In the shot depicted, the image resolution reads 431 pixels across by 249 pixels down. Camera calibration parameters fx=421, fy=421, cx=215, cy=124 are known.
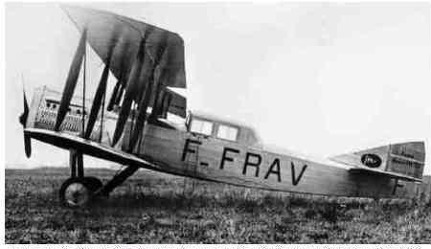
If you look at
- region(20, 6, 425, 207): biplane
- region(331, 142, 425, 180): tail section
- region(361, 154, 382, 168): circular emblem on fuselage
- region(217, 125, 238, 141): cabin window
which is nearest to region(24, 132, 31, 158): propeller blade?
region(20, 6, 425, 207): biplane

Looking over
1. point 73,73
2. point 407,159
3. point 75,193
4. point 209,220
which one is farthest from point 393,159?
point 73,73

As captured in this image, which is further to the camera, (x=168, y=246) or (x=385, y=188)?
(x=385, y=188)

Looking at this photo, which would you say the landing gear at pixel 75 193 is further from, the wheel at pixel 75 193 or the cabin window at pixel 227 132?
the cabin window at pixel 227 132

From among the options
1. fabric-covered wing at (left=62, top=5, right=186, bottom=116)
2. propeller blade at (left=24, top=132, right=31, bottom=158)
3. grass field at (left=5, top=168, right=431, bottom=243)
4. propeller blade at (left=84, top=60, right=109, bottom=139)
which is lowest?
grass field at (left=5, top=168, right=431, bottom=243)

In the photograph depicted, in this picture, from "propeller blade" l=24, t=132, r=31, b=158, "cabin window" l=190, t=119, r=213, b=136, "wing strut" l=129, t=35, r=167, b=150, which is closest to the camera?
"propeller blade" l=24, t=132, r=31, b=158

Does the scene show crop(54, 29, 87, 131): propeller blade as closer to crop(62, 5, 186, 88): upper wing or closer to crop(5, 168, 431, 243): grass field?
crop(62, 5, 186, 88): upper wing

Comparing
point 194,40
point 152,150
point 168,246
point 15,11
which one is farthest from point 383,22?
point 15,11

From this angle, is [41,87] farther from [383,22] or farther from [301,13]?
[383,22]

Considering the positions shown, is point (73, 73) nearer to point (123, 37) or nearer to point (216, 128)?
point (123, 37)
